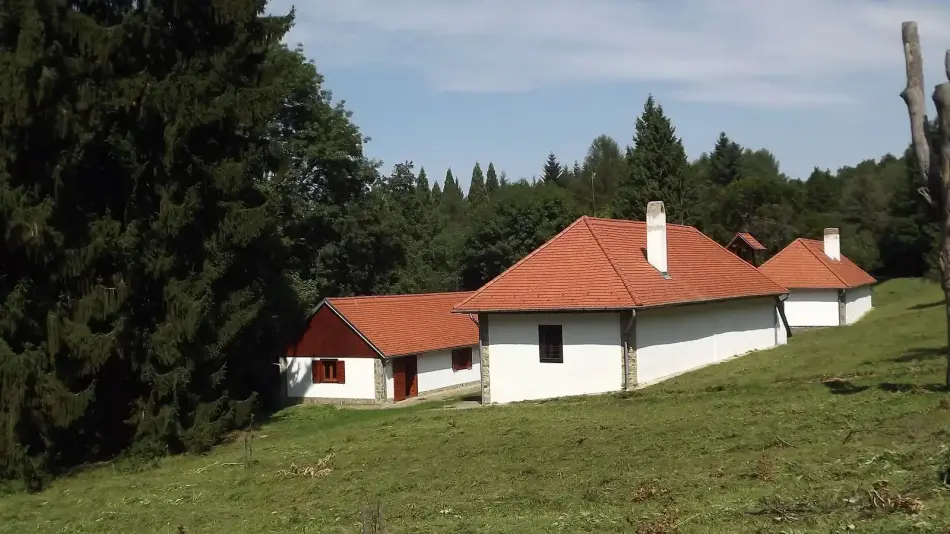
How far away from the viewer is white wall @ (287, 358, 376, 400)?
36500 mm

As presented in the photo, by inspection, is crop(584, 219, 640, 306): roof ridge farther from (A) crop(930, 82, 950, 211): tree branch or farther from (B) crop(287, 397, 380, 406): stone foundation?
(A) crop(930, 82, 950, 211): tree branch

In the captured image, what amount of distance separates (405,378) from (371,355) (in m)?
2.05

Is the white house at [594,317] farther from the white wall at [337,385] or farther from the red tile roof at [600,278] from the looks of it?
the white wall at [337,385]

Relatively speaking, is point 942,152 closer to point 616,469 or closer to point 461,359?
point 616,469

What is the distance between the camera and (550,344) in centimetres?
2784

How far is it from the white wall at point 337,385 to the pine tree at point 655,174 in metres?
38.8

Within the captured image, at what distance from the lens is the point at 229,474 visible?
2019 cm

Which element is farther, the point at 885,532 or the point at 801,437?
the point at 801,437

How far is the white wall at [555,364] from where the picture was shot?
88.9ft

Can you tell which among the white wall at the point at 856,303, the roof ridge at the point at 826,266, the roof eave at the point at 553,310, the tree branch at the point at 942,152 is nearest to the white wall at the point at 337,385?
the roof eave at the point at 553,310

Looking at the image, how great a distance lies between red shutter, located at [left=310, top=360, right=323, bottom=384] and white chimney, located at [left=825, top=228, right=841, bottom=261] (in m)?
31.6

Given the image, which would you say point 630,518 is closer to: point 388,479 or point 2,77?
point 388,479

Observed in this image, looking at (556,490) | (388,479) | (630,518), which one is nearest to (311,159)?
(388,479)

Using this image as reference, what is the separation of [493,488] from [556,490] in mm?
1309
